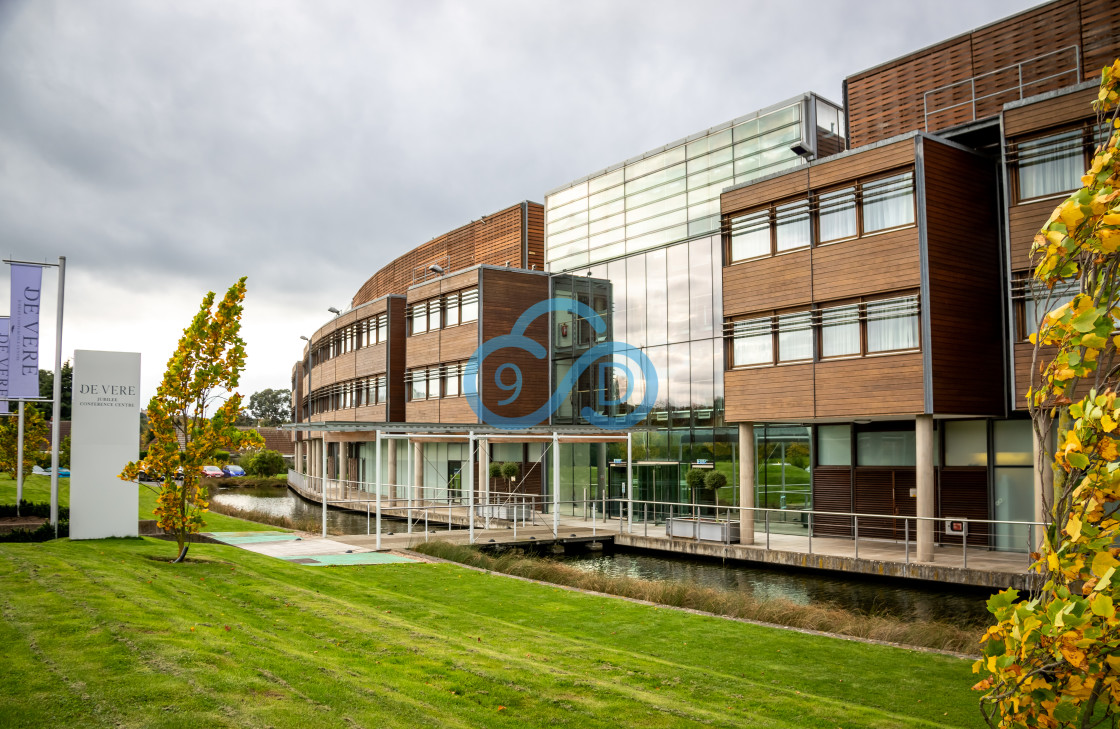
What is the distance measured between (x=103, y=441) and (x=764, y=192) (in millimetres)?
17763

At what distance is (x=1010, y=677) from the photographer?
305 centimetres

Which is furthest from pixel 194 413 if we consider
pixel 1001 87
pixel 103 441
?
pixel 1001 87

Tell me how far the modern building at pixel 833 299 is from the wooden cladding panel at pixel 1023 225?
4 cm

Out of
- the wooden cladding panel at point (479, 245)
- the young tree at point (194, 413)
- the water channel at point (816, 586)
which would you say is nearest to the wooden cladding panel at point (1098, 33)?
the water channel at point (816, 586)

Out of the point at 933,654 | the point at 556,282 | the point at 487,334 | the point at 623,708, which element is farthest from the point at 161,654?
the point at 556,282

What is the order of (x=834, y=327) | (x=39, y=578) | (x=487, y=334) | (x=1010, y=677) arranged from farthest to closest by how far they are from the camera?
1. (x=487, y=334)
2. (x=834, y=327)
3. (x=39, y=578)
4. (x=1010, y=677)

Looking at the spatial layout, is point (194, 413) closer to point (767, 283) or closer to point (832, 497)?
point (767, 283)

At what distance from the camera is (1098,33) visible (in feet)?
67.4

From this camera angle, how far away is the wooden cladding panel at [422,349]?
1529 inches

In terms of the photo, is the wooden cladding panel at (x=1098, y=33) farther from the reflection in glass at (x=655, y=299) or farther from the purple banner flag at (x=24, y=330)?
the purple banner flag at (x=24, y=330)

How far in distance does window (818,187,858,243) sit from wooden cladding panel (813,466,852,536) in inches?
289

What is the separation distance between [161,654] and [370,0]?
18157mm

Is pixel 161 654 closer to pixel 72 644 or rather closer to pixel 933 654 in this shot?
pixel 72 644

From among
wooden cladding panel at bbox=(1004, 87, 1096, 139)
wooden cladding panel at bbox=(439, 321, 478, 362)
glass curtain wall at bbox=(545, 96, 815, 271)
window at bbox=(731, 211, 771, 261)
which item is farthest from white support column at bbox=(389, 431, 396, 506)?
wooden cladding panel at bbox=(1004, 87, 1096, 139)
